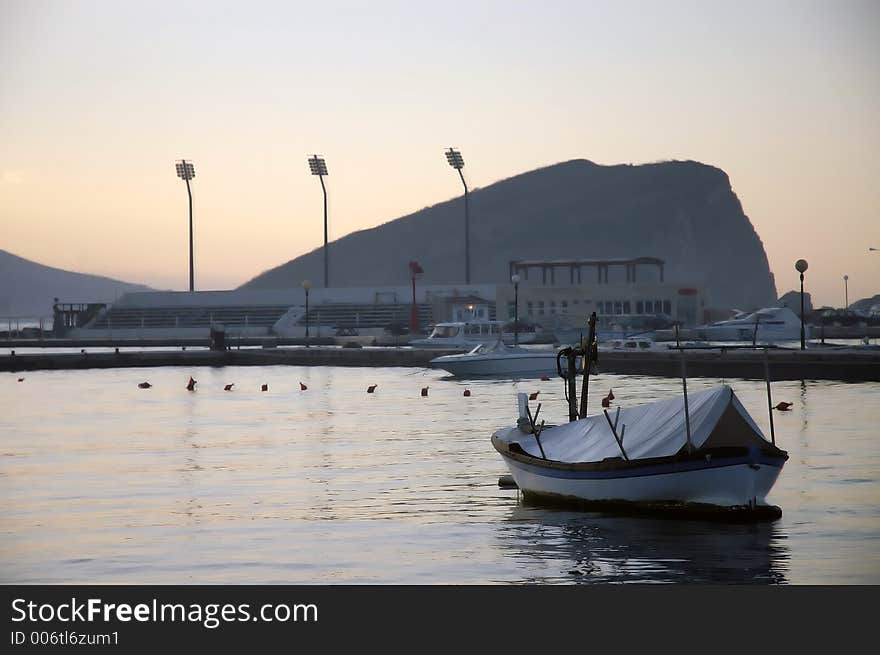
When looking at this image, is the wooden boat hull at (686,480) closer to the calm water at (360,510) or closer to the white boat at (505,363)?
the calm water at (360,510)

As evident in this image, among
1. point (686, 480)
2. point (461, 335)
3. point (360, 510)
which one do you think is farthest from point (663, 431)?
point (461, 335)

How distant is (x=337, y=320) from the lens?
159625 mm

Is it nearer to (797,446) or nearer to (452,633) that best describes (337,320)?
(797,446)

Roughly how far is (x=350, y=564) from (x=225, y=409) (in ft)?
132

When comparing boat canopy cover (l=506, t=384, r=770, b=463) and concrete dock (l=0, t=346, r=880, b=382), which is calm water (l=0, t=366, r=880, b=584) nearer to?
boat canopy cover (l=506, t=384, r=770, b=463)

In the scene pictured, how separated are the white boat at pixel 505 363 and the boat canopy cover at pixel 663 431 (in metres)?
52.4

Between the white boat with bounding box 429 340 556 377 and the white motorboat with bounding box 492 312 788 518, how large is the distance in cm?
5366

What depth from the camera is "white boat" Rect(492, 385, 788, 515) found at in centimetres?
2538

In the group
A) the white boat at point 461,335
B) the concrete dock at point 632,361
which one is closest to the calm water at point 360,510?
the concrete dock at point 632,361

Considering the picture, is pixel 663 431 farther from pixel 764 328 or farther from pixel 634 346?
pixel 764 328

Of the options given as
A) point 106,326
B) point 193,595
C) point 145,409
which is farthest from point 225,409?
point 106,326

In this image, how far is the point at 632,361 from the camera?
294ft

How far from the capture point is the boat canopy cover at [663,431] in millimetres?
25531

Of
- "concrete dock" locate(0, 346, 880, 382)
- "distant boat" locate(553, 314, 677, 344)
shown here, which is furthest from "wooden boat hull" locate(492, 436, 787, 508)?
"distant boat" locate(553, 314, 677, 344)
